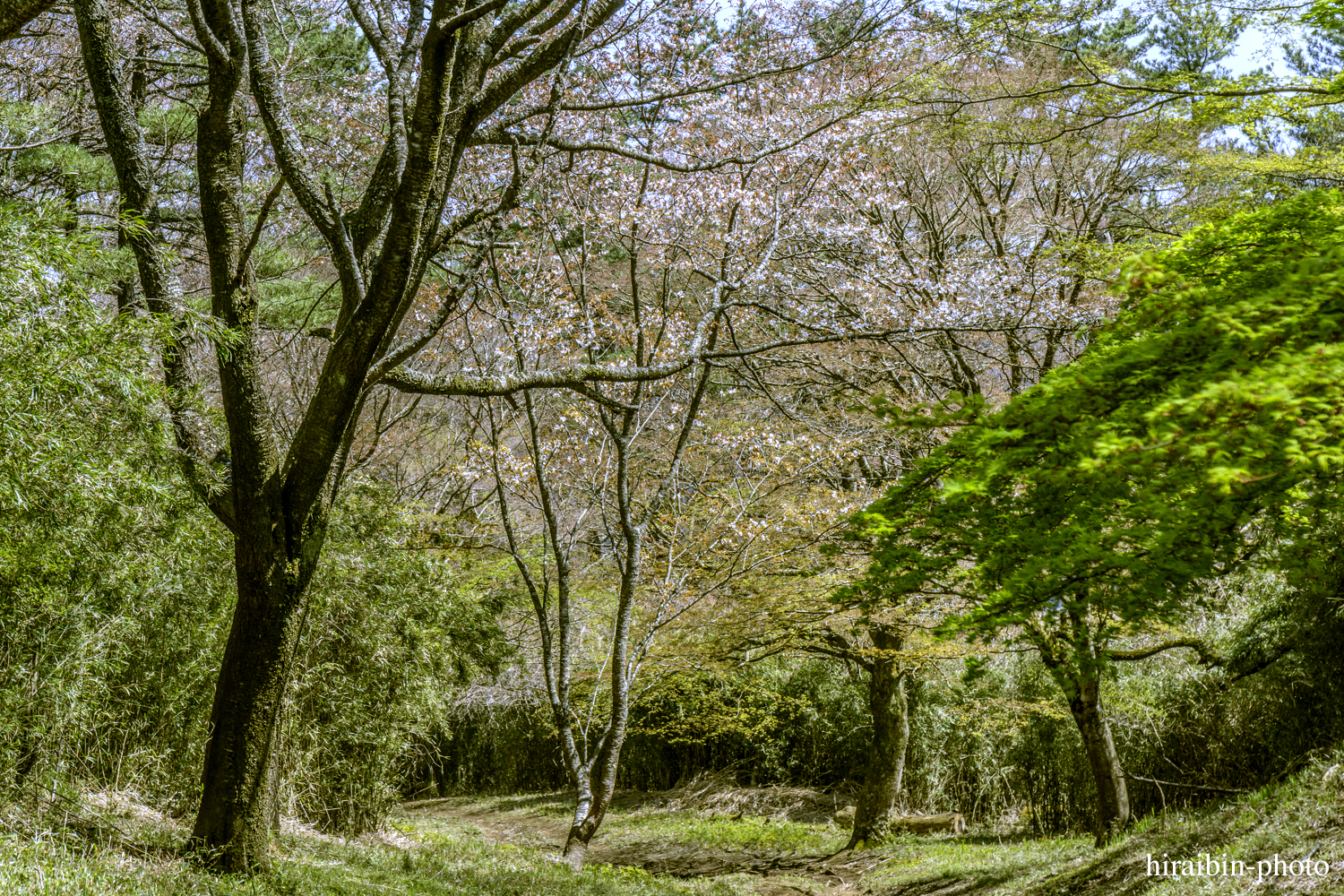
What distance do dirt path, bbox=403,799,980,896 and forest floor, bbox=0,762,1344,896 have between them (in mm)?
32

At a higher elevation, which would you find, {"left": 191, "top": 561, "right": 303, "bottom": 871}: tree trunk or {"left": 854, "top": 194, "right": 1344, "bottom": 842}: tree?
{"left": 854, "top": 194, "right": 1344, "bottom": 842}: tree

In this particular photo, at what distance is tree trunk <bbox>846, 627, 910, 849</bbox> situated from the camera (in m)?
10.3

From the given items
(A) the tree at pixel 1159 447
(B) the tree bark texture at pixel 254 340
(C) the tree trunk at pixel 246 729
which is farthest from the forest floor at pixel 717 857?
(A) the tree at pixel 1159 447

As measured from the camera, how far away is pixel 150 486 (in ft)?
14.8

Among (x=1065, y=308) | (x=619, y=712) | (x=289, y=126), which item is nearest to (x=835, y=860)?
(x=619, y=712)

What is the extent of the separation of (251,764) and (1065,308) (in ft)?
27.1

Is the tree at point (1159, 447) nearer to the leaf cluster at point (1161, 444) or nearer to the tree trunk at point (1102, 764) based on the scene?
the leaf cluster at point (1161, 444)

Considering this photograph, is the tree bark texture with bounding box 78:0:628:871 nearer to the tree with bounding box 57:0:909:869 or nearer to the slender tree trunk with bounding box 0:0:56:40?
the tree with bounding box 57:0:909:869

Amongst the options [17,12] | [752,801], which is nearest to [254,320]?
[17,12]

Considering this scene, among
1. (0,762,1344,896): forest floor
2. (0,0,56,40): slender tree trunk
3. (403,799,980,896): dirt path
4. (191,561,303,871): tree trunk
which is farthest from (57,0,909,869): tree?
(403,799,980,896): dirt path

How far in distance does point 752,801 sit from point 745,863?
3.34 meters

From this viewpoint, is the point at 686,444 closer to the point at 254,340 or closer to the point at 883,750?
the point at 254,340

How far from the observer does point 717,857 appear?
10641 mm

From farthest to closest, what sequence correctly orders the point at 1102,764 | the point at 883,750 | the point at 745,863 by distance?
1. the point at 883,750
2. the point at 745,863
3. the point at 1102,764
